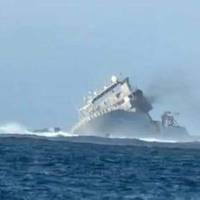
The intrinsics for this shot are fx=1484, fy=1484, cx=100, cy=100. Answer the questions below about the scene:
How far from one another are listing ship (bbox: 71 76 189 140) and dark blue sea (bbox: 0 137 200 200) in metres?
47.0

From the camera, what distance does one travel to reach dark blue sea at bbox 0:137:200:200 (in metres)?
71.8

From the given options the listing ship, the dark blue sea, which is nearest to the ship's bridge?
the listing ship

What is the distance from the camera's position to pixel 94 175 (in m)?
85.2

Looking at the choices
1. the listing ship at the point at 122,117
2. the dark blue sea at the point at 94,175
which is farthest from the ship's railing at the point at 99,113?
the dark blue sea at the point at 94,175

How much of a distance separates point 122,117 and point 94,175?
89.2 metres

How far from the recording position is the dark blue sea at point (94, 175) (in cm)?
7175

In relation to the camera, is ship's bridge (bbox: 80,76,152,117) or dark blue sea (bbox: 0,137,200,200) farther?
ship's bridge (bbox: 80,76,152,117)

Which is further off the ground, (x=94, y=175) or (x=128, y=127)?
(x=128, y=127)

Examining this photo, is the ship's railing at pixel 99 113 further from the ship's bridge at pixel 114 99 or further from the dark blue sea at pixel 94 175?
the dark blue sea at pixel 94 175

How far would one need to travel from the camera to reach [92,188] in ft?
246

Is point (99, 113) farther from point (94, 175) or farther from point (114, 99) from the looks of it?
point (94, 175)

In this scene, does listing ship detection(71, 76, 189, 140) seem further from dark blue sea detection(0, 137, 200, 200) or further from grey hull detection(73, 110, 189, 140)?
dark blue sea detection(0, 137, 200, 200)

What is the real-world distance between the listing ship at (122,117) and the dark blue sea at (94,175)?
4704cm

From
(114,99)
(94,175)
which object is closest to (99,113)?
(114,99)
